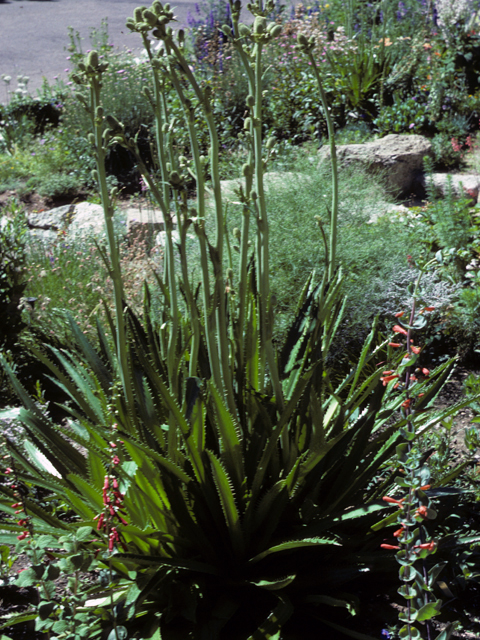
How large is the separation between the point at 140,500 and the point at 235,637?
0.43m

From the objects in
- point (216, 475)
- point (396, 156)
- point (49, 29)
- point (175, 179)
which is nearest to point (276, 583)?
point (216, 475)

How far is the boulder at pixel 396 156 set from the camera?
5.59m

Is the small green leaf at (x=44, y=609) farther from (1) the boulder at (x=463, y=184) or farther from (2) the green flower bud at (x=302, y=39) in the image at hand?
(1) the boulder at (x=463, y=184)

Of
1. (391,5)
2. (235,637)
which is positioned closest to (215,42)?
(391,5)

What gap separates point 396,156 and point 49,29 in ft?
38.1

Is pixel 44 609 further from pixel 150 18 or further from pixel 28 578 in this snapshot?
pixel 150 18

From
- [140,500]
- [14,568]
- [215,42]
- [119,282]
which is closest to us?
[119,282]

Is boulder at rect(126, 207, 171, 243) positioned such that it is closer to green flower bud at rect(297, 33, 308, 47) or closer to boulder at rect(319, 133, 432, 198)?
boulder at rect(319, 133, 432, 198)

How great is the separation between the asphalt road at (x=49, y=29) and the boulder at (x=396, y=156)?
20.7 feet

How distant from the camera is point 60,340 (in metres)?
3.31

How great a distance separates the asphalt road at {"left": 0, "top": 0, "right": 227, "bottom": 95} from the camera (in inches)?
442

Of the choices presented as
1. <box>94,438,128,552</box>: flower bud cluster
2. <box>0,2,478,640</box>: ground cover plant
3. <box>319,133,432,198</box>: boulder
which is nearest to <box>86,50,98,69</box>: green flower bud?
<box>0,2,478,640</box>: ground cover plant

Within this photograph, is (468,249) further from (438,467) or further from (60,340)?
(60,340)

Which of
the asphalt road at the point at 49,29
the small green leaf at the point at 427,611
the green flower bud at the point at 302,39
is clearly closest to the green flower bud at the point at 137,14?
the green flower bud at the point at 302,39
